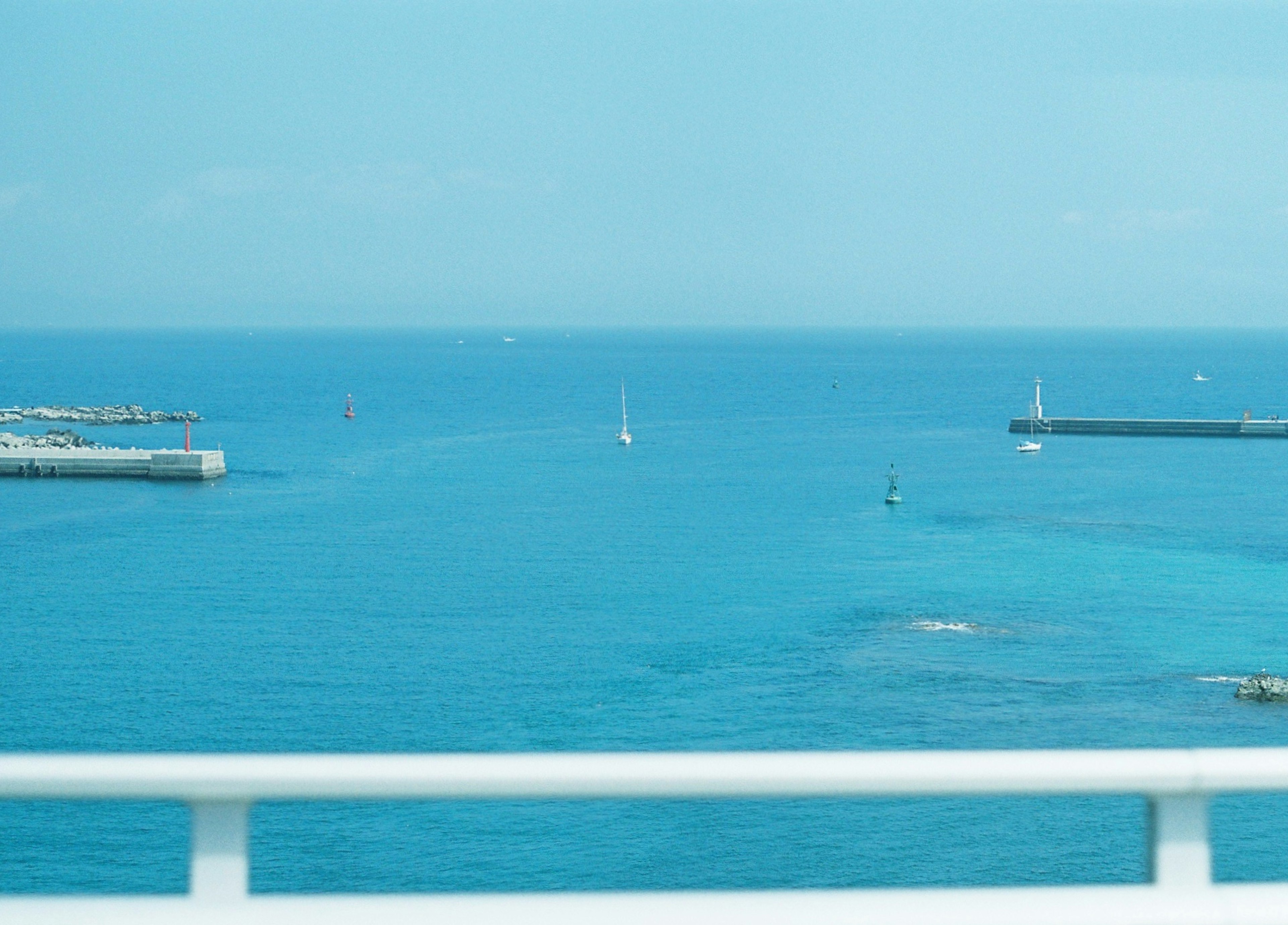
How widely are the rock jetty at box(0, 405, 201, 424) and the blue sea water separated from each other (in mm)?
20004

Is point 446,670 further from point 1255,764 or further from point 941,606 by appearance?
point 1255,764

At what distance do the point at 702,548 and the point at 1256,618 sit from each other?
18.9 metres

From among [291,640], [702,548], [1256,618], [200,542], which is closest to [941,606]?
[1256,618]

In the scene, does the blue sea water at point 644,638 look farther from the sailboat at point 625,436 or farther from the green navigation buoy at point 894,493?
the sailboat at point 625,436

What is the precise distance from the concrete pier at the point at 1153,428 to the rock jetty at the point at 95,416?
186ft

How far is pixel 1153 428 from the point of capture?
295ft

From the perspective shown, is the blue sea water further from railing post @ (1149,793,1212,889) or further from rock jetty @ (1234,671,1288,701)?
railing post @ (1149,793,1212,889)

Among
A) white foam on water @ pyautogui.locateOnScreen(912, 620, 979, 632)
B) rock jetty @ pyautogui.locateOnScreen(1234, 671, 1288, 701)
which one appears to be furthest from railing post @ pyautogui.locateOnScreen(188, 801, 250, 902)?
white foam on water @ pyautogui.locateOnScreen(912, 620, 979, 632)

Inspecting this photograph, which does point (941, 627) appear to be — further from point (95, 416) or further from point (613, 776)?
point (95, 416)

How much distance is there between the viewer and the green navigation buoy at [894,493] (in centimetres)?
6162

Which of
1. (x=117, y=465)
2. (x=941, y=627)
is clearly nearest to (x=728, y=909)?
(x=941, y=627)

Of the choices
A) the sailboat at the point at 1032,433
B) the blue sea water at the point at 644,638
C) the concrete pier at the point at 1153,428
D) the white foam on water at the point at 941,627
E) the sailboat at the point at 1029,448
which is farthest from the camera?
the concrete pier at the point at 1153,428

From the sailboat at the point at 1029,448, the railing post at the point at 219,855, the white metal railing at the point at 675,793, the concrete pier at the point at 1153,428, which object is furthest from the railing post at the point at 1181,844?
the concrete pier at the point at 1153,428

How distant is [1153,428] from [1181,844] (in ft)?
306
